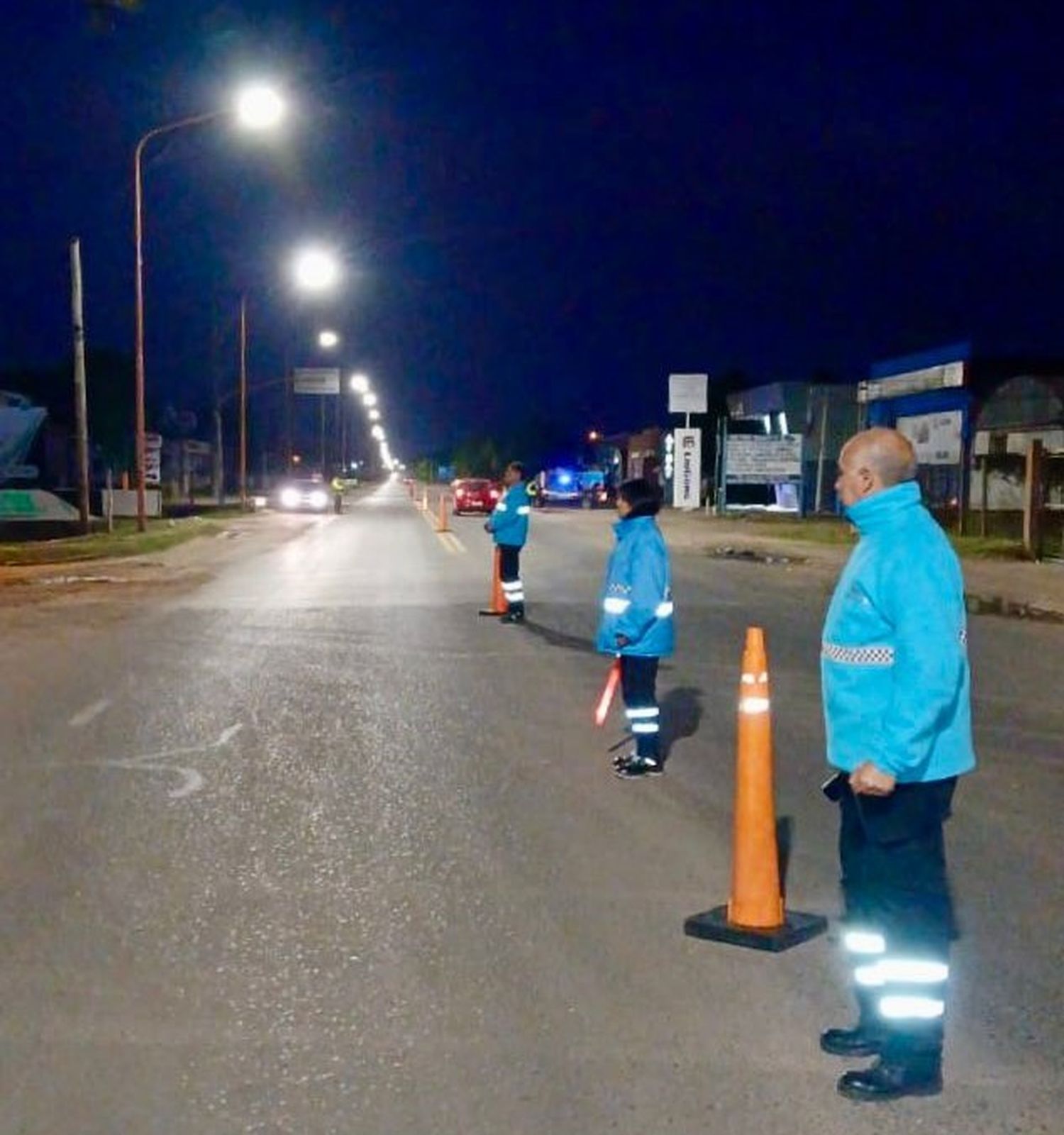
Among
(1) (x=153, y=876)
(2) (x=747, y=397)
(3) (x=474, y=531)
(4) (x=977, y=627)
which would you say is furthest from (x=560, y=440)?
(1) (x=153, y=876)

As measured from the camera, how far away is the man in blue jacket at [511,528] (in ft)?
60.5

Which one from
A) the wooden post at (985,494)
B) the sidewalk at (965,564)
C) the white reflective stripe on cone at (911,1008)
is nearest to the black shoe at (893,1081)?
the white reflective stripe on cone at (911,1008)

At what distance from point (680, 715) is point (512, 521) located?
6330 millimetres

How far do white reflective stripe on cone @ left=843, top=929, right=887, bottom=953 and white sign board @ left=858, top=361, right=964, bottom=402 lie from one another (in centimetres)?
4876

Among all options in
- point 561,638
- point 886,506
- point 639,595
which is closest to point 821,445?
point 561,638

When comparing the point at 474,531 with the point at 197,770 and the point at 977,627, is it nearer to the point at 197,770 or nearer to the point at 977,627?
the point at 977,627

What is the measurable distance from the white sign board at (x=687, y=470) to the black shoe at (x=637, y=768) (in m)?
58.0

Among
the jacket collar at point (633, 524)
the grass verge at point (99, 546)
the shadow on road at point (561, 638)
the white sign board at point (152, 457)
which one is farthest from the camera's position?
the white sign board at point (152, 457)

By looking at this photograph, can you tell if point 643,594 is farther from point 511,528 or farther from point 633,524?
point 511,528

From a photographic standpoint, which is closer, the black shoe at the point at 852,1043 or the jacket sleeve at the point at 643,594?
the black shoe at the point at 852,1043

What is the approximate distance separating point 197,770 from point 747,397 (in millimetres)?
68842

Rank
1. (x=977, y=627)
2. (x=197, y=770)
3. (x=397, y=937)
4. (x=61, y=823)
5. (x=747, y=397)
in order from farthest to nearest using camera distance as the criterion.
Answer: (x=747, y=397) → (x=977, y=627) → (x=197, y=770) → (x=61, y=823) → (x=397, y=937)

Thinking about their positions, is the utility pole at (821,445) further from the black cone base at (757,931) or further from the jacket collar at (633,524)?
the black cone base at (757,931)

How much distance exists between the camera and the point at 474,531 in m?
45.5
